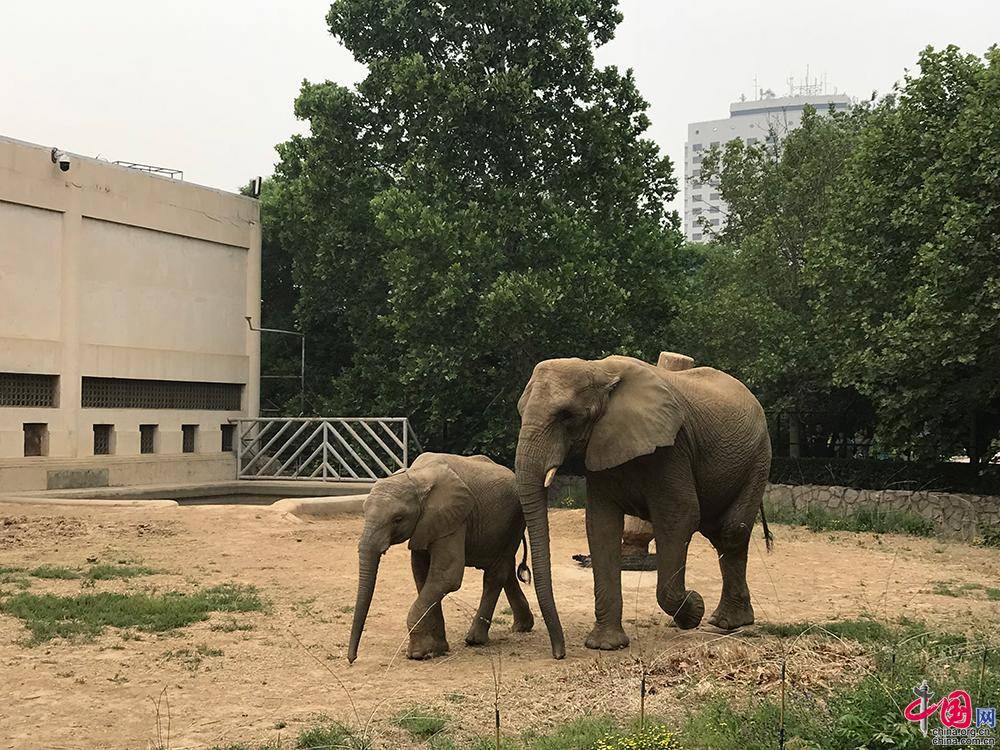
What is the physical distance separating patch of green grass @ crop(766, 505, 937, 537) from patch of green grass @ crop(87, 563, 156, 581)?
1294 centimetres

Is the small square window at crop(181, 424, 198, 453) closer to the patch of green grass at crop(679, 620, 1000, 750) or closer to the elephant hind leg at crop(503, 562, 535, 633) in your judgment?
the elephant hind leg at crop(503, 562, 535, 633)

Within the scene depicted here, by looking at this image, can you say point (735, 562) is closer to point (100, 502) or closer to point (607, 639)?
point (607, 639)

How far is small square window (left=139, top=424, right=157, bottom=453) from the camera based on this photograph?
1070 inches

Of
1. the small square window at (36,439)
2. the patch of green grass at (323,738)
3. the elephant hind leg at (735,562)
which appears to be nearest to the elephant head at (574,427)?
Answer: the elephant hind leg at (735,562)

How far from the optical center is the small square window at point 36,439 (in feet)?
78.8

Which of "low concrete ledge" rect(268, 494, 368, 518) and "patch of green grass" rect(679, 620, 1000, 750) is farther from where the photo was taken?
"low concrete ledge" rect(268, 494, 368, 518)

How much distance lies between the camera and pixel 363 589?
9.18 meters

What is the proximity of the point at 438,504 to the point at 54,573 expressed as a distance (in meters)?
6.43

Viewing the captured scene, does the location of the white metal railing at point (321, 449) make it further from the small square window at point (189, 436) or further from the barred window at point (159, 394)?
the small square window at point (189, 436)

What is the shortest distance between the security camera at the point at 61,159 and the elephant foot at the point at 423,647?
18659 millimetres

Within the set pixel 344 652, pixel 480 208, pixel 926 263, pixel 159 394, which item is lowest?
pixel 344 652

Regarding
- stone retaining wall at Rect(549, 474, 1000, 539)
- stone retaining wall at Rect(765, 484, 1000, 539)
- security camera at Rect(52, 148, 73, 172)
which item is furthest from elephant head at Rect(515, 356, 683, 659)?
security camera at Rect(52, 148, 73, 172)

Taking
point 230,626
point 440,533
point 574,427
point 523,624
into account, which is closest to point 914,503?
point 523,624

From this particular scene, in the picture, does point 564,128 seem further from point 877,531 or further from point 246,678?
point 246,678
